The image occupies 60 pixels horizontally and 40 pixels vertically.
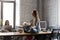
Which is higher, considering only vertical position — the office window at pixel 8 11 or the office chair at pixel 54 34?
the office window at pixel 8 11

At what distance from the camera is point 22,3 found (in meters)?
7.61

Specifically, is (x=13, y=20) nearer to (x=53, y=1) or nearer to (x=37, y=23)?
(x=53, y=1)

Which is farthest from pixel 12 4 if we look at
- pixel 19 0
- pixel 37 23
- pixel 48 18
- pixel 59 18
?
pixel 37 23

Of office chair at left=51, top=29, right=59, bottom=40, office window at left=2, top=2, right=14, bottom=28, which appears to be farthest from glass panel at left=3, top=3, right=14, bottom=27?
office chair at left=51, top=29, right=59, bottom=40

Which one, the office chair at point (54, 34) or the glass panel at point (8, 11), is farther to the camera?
the glass panel at point (8, 11)

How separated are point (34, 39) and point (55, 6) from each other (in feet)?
11.1

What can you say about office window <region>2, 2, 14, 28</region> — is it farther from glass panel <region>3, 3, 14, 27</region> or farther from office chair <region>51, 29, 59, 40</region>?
office chair <region>51, 29, 59, 40</region>

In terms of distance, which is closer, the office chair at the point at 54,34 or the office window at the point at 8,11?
the office chair at the point at 54,34

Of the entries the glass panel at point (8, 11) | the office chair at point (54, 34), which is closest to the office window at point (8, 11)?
the glass panel at point (8, 11)

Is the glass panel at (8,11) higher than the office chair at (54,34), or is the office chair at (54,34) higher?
the glass panel at (8,11)

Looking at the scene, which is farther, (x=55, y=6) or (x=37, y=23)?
(x=55, y=6)

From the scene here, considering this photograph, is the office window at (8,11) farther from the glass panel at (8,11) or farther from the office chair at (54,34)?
the office chair at (54,34)

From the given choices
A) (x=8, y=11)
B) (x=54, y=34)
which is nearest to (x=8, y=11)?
(x=8, y=11)

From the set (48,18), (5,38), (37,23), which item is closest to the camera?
(5,38)
